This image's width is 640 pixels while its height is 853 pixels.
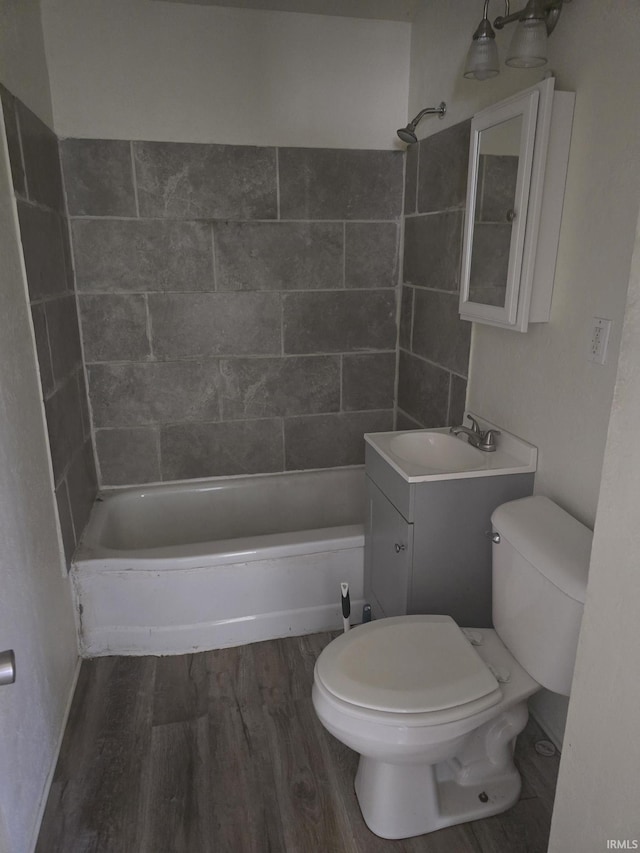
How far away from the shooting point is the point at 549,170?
1.61 meters

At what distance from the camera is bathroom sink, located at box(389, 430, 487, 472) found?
6.73 feet

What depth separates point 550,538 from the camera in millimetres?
1495

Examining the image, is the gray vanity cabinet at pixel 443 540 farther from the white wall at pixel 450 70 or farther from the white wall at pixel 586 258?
the white wall at pixel 450 70

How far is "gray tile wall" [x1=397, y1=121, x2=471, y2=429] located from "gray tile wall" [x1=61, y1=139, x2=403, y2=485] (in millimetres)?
138

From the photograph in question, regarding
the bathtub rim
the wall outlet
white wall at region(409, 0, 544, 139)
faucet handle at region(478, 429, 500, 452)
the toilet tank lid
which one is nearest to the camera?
the toilet tank lid

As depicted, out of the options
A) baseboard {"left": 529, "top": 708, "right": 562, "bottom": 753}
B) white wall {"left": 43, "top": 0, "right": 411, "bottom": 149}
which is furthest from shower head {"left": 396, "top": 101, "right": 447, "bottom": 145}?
baseboard {"left": 529, "top": 708, "right": 562, "bottom": 753}

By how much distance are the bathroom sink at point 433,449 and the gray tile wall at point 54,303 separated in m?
1.21

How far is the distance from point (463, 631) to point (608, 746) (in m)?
0.83

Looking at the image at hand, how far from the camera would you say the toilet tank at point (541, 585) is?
138cm

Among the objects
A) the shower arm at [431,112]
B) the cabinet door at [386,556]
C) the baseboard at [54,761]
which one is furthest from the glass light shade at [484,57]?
the baseboard at [54,761]

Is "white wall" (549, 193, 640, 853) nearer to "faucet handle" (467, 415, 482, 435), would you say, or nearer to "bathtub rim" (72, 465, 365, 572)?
"faucet handle" (467, 415, 482, 435)

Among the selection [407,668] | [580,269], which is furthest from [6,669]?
[580,269]

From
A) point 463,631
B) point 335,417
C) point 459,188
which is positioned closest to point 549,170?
point 459,188

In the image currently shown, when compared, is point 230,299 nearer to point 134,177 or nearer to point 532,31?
A: point 134,177
